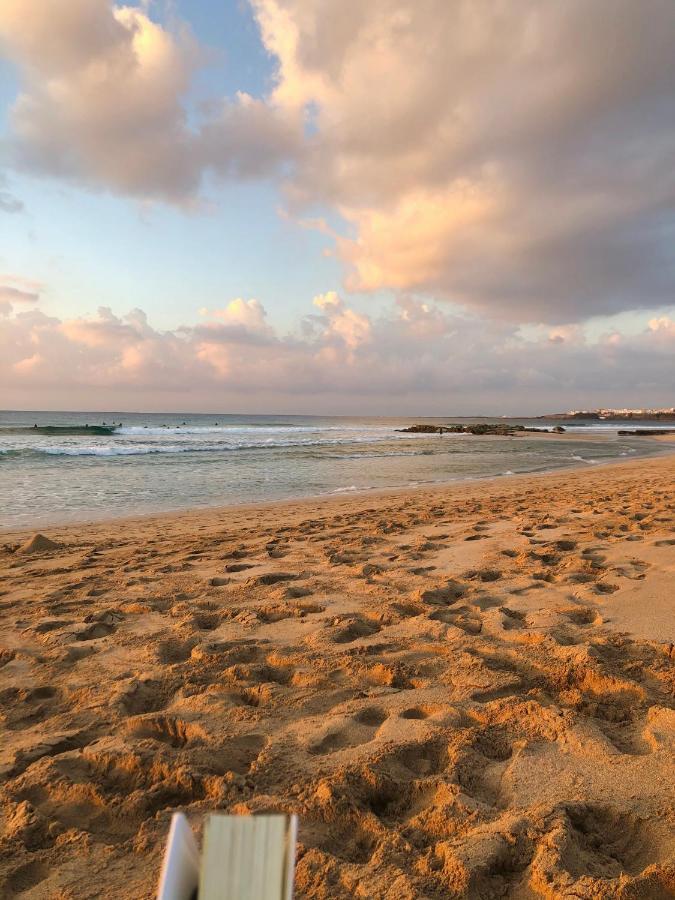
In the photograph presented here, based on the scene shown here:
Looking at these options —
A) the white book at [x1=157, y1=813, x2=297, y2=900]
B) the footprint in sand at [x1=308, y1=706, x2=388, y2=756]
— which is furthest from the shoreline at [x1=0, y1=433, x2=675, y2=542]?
the white book at [x1=157, y1=813, x2=297, y2=900]

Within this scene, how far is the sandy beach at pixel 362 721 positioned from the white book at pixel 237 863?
4.44 ft

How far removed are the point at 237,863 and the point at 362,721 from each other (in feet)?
7.38

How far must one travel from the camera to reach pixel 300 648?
370cm

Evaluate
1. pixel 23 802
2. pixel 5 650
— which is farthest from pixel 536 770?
pixel 5 650

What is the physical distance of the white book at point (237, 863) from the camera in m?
0.73

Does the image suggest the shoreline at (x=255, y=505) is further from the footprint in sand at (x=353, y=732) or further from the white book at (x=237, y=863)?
the white book at (x=237, y=863)

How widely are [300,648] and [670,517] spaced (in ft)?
21.8

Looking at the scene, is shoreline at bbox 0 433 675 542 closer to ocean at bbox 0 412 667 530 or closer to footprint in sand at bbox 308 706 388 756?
ocean at bbox 0 412 667 530

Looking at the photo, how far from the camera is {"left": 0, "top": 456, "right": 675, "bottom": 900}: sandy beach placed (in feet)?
6.29

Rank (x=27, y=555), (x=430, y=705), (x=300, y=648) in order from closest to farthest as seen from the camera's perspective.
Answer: (x=430, y=705), (x=300, y=648), (x=27, y=555)

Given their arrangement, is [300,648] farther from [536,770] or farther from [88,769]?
[536,770]

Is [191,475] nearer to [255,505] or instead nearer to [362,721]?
[255,505]

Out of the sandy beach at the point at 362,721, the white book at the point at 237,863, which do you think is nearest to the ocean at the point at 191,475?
the sandy beach at the point at 362,721

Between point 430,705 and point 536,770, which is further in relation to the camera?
point 430,705
